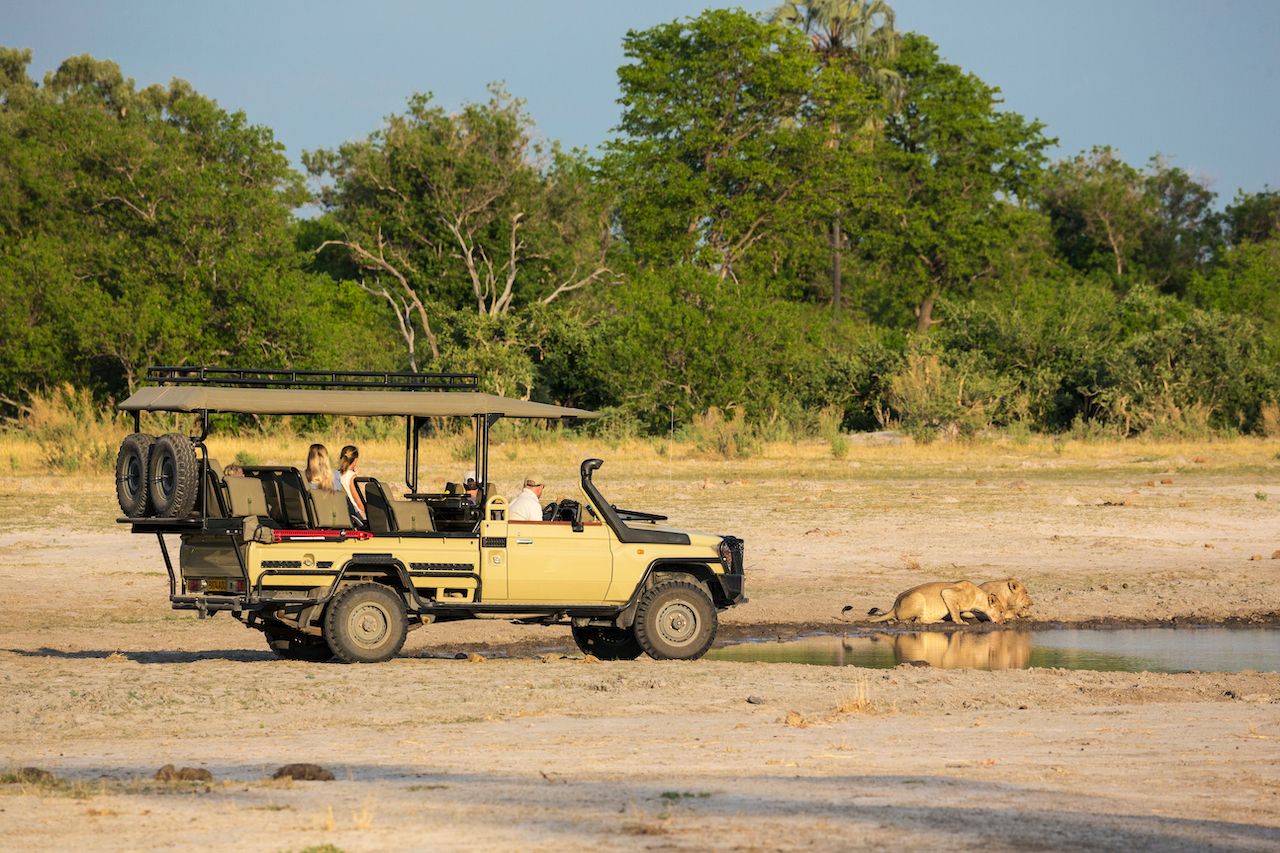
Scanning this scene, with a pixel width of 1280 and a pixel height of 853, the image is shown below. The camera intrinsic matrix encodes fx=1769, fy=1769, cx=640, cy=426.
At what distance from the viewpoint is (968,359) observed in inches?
1978

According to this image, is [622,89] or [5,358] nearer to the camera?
[5,358]

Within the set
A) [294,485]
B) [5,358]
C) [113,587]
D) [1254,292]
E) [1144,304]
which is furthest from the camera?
[1254,292]

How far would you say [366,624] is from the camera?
13812 millimetres

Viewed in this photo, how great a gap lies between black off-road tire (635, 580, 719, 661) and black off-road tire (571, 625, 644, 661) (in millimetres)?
311

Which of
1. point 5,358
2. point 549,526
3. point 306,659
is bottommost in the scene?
point 306,659

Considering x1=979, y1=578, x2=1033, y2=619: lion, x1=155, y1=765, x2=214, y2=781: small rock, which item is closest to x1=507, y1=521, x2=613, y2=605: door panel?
x1=155, y1=765, x2=214, y2=781: small rock

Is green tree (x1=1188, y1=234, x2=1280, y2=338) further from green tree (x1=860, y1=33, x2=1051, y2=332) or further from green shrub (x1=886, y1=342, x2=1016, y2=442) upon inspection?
green shrub (x1=886, y1=342, x2=1016, y2=442)

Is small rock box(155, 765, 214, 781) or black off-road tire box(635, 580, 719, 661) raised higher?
black off-road tire box(635, 580, 719, 661)

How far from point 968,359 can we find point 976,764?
41.7 m

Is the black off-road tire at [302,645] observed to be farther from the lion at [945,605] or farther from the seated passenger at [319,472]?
the lion at [945,605]

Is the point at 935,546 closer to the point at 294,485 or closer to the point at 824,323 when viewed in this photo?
the point at 294,485

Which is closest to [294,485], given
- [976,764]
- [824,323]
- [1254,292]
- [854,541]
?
[976,764]

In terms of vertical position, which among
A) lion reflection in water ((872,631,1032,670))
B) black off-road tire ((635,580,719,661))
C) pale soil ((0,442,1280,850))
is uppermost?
black off-road tire ((635,580,719,661))

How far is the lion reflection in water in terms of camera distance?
15634 millimetres
